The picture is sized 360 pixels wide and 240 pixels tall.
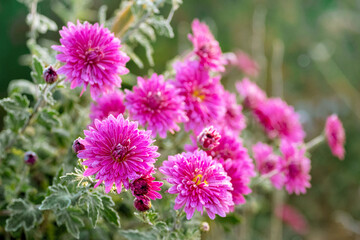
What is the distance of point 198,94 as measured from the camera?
0.75m

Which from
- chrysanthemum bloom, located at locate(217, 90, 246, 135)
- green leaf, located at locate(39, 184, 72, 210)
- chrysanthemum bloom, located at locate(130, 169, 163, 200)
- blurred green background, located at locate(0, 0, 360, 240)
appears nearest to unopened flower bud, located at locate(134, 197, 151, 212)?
chrysanthemum bloom, located at locate(130, 169, 163, 200)

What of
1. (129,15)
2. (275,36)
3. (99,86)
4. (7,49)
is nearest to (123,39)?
(129,15)

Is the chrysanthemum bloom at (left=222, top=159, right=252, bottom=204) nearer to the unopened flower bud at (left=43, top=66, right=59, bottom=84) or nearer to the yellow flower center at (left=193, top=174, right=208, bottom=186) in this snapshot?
the yellow flower center at (left=193, top=174, right=208, bottom=186)

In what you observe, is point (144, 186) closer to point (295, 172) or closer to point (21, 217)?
point (21, 217)

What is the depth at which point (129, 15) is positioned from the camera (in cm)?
77

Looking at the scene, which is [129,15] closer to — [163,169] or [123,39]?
[123,39]

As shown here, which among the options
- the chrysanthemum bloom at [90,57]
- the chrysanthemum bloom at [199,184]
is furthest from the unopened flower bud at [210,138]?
the chrysanthemum bloom at [90,57]

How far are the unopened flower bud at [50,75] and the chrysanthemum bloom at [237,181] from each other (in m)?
0.30

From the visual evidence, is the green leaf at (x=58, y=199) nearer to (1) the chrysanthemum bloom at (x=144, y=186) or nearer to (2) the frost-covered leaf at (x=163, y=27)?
(1) the chrysanthemum bloom at (x=144, y=186)

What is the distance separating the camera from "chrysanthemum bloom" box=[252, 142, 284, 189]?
0.80m

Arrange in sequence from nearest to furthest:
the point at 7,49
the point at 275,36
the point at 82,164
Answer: the point at 82,164, the point at 7,49, the point at 275,36

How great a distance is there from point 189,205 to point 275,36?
1.42m

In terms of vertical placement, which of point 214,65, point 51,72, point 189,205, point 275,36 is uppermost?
point 275,36

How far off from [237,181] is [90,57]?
1.01 ft
